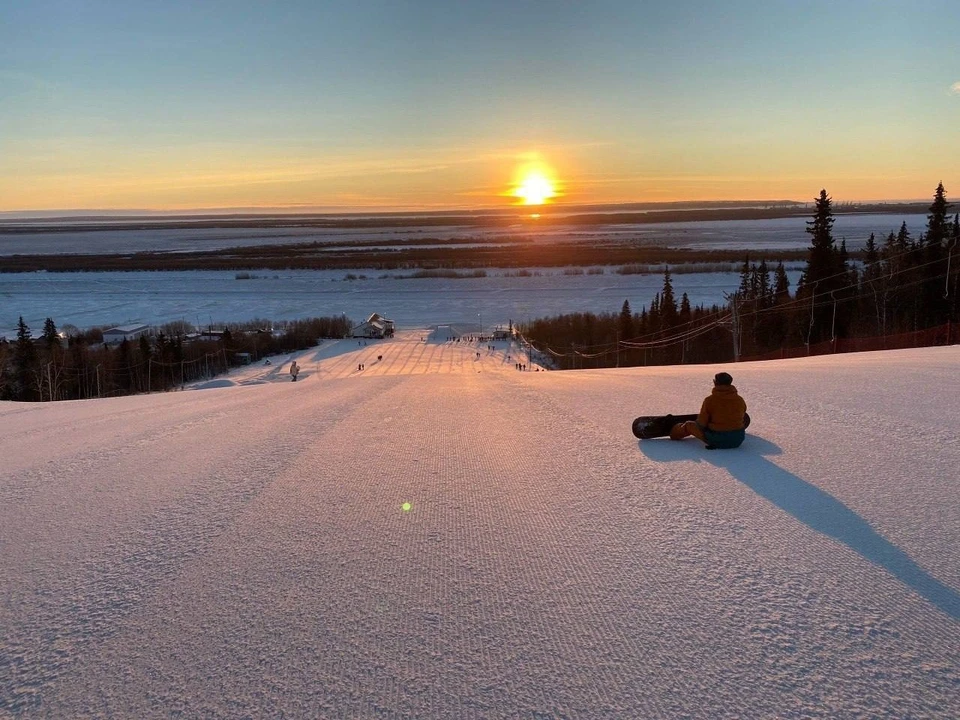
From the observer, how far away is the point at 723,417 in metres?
5.73

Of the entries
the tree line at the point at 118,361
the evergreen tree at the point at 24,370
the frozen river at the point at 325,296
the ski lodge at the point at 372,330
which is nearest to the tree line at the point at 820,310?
the ski lodge at the point at 372,330

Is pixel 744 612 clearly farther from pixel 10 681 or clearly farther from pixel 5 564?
pixel 5 564

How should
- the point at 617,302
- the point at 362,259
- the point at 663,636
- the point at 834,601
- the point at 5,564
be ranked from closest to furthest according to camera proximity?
the point at 663,636 < the point at 834,601 < the point at 5,564 < the point at 617,302 < the point at 362,259

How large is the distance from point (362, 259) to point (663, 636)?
6061 inches

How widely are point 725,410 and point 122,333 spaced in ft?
226

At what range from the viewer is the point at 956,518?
13.2ft

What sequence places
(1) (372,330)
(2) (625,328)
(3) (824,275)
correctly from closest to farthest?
(3) (824,275), (2) (625,328), (1) (372,330)

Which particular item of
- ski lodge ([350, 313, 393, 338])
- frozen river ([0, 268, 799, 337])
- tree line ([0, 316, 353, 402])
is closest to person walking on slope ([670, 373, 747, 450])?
tree line ([0, 316, 353, 402])

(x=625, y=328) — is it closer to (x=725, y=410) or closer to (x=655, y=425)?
(x=655, y=425)

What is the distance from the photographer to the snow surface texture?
8.74 feet

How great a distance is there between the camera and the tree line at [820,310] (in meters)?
41.0

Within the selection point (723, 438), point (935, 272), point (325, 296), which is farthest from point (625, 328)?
point (723, 438)

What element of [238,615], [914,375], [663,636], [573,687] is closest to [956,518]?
[663,636]

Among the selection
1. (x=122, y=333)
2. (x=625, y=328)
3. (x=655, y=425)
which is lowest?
(x=625, y=328)
